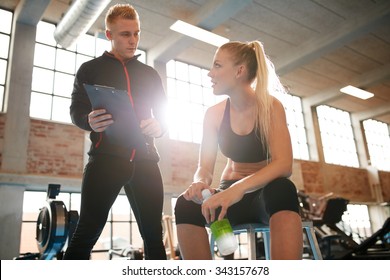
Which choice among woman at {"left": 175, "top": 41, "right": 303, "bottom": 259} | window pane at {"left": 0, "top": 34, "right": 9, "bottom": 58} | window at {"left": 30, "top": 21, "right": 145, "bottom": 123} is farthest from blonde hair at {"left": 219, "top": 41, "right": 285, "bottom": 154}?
window pane at {"left": 0, "top": 34, "right": 9, "bottom": 58}

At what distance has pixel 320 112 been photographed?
8844 mm

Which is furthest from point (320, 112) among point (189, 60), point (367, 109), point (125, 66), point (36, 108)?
point (125, 66)

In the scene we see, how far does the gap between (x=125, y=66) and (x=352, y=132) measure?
9.05 m

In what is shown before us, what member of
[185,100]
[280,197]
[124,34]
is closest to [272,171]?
A: [280,197]

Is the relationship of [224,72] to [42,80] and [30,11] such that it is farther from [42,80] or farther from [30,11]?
[42,80]

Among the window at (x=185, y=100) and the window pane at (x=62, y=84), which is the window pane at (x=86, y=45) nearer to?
the window pane at (x=62, y=84)

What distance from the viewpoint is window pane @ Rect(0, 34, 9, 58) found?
499 centimetres

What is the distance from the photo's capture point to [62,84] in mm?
5324

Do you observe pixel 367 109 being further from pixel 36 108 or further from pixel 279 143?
pixel 279 143

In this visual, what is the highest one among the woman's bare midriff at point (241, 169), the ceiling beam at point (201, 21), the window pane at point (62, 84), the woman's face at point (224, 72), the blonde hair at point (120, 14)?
the ceiling beam at point (201, 21)

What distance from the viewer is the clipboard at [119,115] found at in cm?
114

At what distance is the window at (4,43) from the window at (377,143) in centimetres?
815

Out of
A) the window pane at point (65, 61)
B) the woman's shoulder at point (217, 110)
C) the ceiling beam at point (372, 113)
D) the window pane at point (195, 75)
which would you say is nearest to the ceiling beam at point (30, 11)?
the window pane at point (65, 61)

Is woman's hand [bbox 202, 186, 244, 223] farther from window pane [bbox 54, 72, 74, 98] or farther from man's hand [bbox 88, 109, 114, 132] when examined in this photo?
window pane [bbox 54, 72, 74, 98]
